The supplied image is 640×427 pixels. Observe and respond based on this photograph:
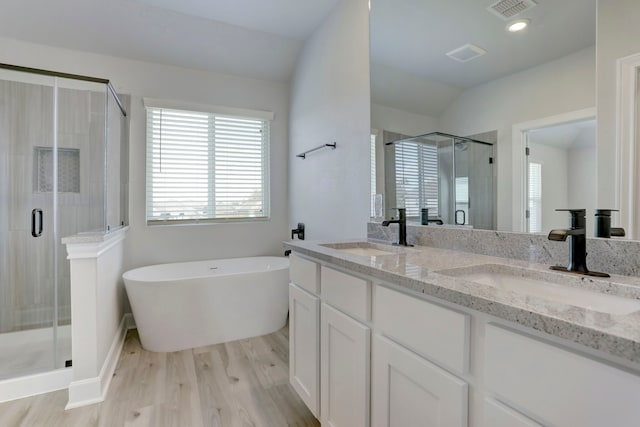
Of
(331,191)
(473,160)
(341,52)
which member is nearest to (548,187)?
(473,160)

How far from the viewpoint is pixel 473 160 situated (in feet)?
4.82

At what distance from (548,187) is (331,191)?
1621 millimetres

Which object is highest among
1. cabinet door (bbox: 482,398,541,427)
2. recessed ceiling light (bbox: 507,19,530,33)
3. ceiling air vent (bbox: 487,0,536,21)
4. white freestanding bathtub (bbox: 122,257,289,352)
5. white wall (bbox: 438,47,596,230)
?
ceiling air vent (bbox: 487,0,536,21)

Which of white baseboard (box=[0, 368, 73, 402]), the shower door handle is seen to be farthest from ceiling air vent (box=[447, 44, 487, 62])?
the shower door handle

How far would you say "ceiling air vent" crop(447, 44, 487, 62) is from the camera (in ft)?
4.70

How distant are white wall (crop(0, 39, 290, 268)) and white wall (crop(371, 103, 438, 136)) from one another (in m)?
0.68

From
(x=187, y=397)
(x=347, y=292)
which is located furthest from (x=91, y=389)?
(x=347, y=292)

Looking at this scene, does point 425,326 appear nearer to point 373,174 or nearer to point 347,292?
point 347,292

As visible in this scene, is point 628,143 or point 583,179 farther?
point 583,179

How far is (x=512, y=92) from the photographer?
Result: 1.30m

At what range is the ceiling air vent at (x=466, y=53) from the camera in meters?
1.43

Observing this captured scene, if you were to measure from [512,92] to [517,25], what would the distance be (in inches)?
10.2

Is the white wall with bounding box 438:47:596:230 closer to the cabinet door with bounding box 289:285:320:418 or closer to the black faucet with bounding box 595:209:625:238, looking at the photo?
the black faucet with bounding box 595:209:625:238

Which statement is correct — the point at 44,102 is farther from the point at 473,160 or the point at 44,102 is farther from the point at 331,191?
the point at 473,160
